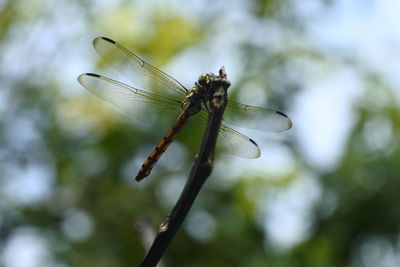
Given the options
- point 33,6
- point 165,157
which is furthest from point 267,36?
point 33,6

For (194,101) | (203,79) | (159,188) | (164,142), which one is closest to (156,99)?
(164,142)

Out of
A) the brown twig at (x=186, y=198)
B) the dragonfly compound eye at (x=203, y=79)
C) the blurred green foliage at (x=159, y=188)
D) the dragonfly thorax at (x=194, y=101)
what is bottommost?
the brown twig at (x=186, y=198)

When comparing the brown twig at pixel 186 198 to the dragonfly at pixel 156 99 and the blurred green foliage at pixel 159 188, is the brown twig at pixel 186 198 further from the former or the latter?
the blurred green foliage at pixel 159 188

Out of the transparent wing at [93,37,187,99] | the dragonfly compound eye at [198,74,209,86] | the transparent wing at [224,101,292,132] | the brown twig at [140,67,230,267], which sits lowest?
the brown twig at [140,67,230,267]

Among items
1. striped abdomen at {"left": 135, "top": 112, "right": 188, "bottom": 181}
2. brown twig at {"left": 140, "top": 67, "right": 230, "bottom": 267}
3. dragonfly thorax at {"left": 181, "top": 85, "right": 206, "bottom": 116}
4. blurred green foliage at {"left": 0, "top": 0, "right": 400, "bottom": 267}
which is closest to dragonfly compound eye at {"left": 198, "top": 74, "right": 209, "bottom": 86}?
dragonfly thorax at {"left": 181, "top": 85, "right": 206, "bottom": 116}

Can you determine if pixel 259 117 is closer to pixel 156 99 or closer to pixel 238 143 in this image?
pixel 238 143

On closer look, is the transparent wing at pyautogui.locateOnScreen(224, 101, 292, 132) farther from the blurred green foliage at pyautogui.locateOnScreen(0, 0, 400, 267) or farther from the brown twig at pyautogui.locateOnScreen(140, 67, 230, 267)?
the blurred green foliage at pyautogui.locateOnScreen(0, 0, 400, 267)

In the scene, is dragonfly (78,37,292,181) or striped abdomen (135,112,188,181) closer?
striped abdomen (135,112,188,181)

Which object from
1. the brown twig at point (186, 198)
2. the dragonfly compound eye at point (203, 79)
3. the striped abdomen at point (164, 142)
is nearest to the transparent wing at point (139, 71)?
the striped abdomen at point (164, 142)
